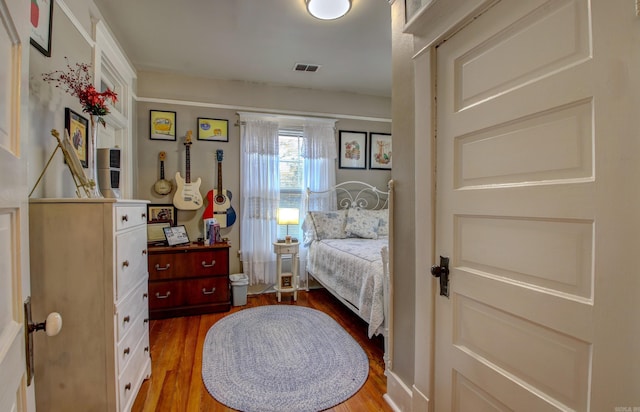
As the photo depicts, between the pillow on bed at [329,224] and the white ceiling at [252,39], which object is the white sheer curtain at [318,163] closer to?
the pillow on bed at [329,224]

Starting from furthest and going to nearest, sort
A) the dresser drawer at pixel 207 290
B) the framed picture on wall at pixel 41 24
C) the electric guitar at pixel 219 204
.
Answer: the electric guitar at pixel 219 204 → the dresser drawer at pixel 207 290 → the framed picture on wall at pixel 41 24

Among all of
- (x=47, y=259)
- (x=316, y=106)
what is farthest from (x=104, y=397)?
(x=316, y=106)

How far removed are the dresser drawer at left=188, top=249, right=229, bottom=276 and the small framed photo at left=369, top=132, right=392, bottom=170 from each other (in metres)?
2.42

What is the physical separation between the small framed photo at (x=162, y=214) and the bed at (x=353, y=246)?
5.23 feet

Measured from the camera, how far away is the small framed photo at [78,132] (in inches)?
69.7

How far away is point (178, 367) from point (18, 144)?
203cm

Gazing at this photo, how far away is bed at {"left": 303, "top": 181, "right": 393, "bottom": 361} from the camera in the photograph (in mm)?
2098

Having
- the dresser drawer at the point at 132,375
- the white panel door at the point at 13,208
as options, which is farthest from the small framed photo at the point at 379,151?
the white panel door at the point at 13,208

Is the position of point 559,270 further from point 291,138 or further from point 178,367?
point 291,138

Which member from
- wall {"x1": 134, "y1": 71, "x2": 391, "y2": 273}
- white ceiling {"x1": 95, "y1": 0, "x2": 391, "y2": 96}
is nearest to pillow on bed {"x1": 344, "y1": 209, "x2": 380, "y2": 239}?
wall {"x1": 134, "y1": 71, "x2": 391, "y2": 273}

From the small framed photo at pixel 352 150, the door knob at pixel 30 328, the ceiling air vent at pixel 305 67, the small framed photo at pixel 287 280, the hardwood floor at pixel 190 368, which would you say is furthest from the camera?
the small framed photo at pixel 352 150

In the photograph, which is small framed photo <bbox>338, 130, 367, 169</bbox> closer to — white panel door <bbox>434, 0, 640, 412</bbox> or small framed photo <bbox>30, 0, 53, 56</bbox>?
white panel door <bbox>434, 0, 640, 412</bbox>

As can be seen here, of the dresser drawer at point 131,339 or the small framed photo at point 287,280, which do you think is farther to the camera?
the small framed photo at point 287,280

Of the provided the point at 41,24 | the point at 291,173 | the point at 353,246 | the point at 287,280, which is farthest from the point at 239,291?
the point at 41,24
